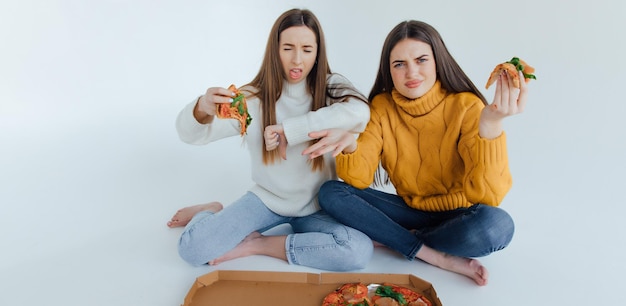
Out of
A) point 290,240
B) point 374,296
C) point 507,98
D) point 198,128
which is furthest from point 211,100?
point 507,98

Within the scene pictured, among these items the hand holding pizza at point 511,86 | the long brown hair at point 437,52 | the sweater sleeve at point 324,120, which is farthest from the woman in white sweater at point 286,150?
the hand holding pizza at point 511,86

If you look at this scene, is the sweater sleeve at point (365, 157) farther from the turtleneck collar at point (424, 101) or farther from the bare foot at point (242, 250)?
the bare foot at point (242, 250)

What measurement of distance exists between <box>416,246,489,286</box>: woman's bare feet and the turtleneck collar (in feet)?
1.49

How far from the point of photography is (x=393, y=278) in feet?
5.72

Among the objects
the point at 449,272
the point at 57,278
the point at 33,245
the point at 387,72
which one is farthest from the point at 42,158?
the point at 449,272

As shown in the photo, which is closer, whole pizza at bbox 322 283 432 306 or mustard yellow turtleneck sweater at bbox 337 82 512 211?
whole pizza at bbox 322 283 432 306

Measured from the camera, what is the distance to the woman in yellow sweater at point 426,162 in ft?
5.79

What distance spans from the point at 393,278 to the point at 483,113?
565 mm

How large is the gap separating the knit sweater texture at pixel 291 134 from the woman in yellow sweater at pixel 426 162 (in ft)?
0.25

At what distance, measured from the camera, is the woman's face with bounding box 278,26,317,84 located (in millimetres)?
1864

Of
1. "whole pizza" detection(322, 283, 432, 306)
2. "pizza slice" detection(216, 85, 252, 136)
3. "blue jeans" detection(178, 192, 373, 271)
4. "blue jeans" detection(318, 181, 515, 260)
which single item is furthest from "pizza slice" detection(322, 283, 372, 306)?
"pizza slice" detection(216, 85, 252, 136)

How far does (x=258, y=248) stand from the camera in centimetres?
198

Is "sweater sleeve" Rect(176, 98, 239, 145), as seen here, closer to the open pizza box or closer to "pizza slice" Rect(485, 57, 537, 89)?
the open pizza box

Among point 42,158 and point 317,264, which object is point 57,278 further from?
point 42,158
